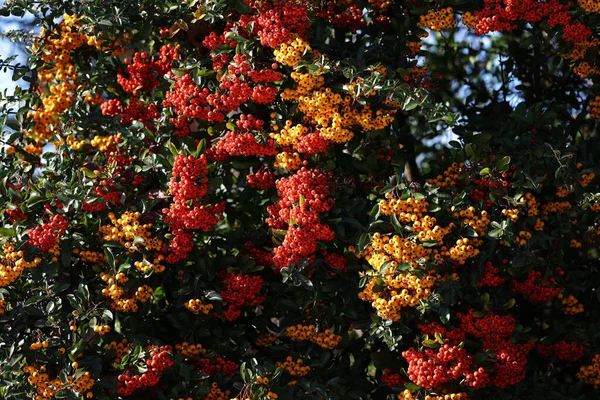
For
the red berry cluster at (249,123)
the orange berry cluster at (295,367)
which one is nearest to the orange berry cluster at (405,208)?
the red berry cluster at (249,123)

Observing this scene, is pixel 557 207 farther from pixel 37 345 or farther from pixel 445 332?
pixel 37 345

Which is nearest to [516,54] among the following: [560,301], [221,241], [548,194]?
[548,194]

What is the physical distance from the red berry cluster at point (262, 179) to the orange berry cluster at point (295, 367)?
0.91 m

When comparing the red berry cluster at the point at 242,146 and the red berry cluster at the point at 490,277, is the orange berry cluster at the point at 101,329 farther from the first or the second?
the red berry cluster at the point at 490,277

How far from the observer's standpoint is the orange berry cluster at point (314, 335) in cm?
443

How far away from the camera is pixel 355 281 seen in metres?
4.48

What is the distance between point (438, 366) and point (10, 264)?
2093mm

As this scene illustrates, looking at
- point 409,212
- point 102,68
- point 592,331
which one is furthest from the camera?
point 102,68

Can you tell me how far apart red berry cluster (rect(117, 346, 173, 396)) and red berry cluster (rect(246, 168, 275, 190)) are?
1023 millimetres

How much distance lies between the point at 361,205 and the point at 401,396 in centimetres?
95

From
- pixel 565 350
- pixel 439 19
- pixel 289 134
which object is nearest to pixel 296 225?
pixel 289 134

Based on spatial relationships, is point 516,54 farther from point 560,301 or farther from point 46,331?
point 46,331

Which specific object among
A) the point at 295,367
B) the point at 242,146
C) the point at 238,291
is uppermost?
the point at 242,146

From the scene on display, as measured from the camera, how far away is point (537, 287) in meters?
4.46
